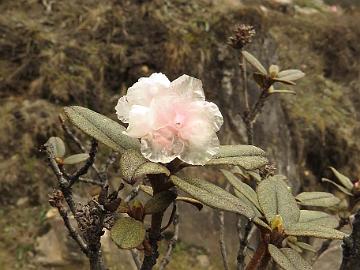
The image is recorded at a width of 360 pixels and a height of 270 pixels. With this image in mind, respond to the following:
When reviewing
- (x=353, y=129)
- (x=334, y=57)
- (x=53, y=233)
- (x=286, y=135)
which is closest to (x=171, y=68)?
(x=286, y=135)

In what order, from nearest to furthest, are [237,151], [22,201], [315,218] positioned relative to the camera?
[237,151], [315,218], [22,201]

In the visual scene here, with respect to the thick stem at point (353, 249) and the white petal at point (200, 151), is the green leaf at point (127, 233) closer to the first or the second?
the white petal at point (200, 151)

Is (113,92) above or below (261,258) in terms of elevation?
below

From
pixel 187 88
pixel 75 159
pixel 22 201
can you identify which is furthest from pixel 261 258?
pixel 22 201

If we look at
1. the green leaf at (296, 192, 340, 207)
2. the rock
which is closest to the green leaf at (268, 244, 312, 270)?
the green leaf at (296, 192, 340, 207)

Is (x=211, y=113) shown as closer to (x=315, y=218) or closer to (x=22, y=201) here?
(x=315, y=218)

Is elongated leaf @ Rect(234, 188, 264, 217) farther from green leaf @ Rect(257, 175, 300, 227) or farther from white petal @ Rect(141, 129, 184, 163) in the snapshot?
white petal @ Rect(141, 129, 184, 163)

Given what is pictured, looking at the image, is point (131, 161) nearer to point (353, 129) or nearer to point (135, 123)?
point (135, 123)

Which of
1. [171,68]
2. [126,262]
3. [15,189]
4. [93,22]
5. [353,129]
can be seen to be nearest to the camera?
[126,262]
